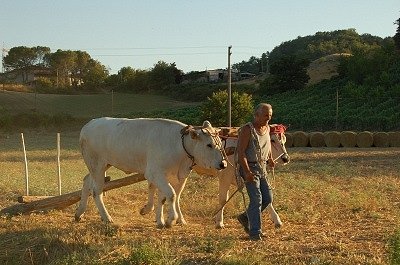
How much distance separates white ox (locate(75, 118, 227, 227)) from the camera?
9.12m

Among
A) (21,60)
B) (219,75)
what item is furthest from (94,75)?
(21,60)

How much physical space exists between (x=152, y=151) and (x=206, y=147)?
0.97m

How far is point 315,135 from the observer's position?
1334 inches

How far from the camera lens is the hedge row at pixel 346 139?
32.5 m

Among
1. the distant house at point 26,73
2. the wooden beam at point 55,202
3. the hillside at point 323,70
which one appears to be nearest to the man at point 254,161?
the wooden beam at point 55,202

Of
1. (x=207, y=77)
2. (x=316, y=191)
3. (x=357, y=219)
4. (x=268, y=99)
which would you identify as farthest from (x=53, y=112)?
(x=357, y=219)

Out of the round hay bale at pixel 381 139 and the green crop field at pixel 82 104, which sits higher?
the green crop field at pixel 82 104

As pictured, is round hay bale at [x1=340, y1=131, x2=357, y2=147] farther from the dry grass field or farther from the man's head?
the man's head

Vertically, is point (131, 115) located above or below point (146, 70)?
below

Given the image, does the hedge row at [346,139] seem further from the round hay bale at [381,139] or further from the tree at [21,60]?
the tree at [21,60]

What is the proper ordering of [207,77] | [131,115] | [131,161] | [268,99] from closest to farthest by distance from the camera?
[131,161] < [131,115] < [268,99] < [207,77]

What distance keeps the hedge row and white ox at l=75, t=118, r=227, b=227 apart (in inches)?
957

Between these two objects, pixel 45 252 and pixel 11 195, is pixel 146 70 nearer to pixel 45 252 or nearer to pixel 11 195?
pixel 11 195

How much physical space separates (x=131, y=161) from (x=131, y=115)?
49.2 meters
